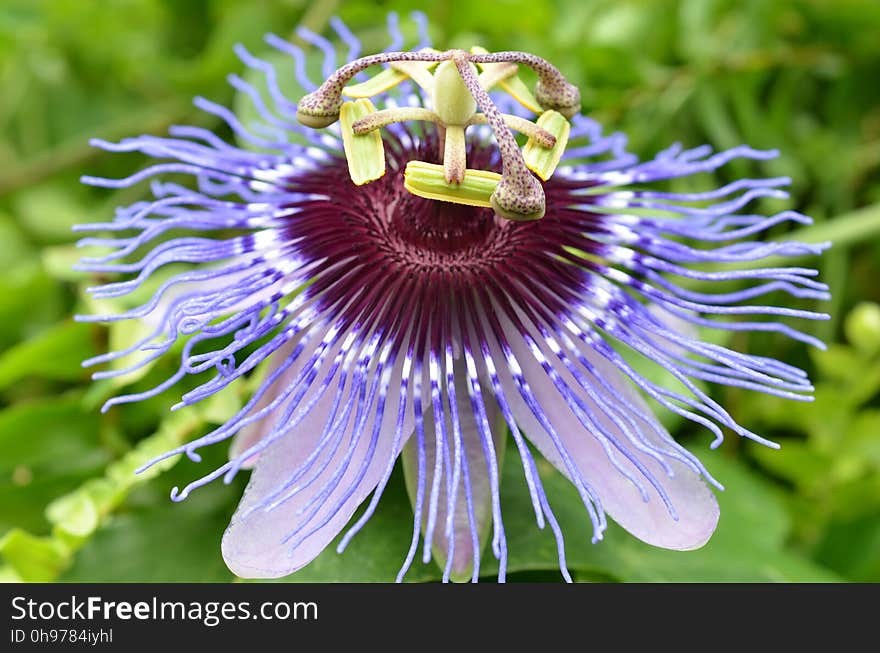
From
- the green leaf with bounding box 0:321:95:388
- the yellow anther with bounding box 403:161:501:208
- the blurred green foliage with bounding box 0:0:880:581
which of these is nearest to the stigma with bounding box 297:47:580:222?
the yellow anther with bounding box 403:161:501:208

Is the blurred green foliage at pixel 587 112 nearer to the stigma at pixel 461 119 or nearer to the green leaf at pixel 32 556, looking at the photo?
the green leaf at pixel 32 556

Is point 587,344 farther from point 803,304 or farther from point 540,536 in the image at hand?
point 803,304

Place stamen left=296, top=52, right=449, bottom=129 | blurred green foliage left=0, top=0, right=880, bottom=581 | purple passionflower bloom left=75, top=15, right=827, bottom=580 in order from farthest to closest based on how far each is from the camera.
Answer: blurred green foliage left=0, top=0, right=880, bottom=581, stamen left=296, top=52, right=449, bottom=129, purple passionflower bloom left=75, top=15, right=827, bottom=580

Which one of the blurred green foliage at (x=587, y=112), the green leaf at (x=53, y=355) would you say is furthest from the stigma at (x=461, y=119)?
the green leaf at (x=53, y=355)

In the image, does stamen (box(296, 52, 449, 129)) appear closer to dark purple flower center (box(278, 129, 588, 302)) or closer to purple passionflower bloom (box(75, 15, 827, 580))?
purple passionflower bloom (box(75, 15, 827, 580))

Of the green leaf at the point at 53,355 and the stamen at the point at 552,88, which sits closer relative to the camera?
the stamen at the point at 552,88

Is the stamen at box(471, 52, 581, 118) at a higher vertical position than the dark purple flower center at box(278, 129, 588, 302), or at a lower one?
higher

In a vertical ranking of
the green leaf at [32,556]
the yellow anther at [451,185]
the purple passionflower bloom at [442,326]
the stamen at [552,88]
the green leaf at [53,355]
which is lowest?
the green leaf at [32,556]
